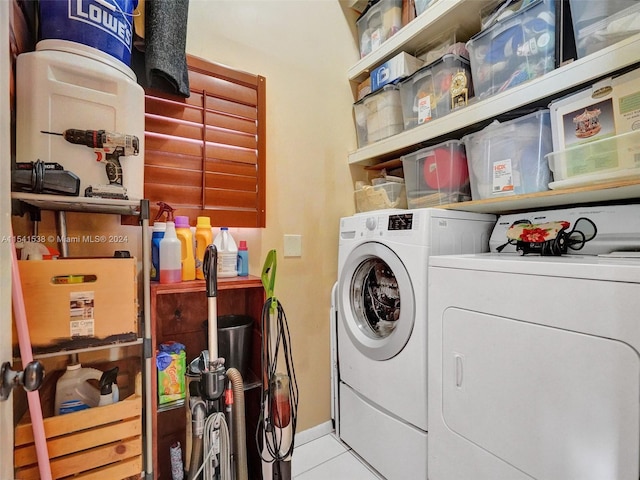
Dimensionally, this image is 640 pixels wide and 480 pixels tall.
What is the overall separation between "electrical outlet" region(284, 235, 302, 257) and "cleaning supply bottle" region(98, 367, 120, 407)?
3.13 feet

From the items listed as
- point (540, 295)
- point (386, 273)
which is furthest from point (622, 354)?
point (386, 273)

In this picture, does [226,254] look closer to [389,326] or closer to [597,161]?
[389,326]

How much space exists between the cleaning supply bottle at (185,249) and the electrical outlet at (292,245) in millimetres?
570

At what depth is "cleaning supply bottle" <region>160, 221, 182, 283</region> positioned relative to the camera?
1.14 m

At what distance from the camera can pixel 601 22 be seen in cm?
100

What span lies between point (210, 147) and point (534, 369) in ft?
5.12

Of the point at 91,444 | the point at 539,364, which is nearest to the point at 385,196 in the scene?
the point at 539,364

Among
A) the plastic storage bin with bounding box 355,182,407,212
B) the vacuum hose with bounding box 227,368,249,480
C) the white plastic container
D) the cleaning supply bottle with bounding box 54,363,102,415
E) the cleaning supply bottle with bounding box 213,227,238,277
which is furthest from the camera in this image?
the plastic storage bin with bounding box 355,182,407,212

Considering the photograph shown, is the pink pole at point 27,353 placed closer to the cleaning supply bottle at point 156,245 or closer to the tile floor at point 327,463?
the cleaning supply bottle at point 156,245

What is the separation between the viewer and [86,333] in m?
0.89

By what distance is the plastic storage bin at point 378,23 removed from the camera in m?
1.76

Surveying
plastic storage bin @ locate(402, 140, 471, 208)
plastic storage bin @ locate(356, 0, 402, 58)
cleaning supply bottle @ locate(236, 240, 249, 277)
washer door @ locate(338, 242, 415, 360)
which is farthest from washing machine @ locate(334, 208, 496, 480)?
plastic storage bin @ locate(356, 0, 402, 58)

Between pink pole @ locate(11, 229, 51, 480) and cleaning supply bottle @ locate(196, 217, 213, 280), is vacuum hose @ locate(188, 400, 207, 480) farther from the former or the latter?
cleaning supply bottle @ locate(196, 217, 213, 280)

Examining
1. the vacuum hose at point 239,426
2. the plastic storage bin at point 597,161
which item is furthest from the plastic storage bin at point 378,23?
the vacuum hose at point 239,426
